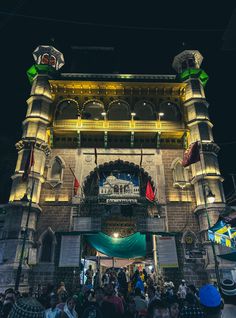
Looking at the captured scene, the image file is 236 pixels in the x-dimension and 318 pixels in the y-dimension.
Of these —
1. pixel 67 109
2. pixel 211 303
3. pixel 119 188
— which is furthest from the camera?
pixel 67 109

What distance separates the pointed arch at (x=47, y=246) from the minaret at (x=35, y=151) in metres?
0.95

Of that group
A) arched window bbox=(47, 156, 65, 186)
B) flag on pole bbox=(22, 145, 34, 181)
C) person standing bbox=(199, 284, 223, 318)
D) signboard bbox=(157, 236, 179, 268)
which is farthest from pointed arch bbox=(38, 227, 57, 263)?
person standing bbox=(199, 284, 223, 318)

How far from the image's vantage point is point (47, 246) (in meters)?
19.0

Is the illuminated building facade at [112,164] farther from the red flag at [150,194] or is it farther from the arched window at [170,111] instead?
the red flag at [150,194]

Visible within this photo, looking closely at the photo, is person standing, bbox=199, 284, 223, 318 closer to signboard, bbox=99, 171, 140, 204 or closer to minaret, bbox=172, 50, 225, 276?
minaret, bbox=172, 50, 225, 276

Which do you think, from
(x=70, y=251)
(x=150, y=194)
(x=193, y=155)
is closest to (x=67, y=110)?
(x=150, y=194)

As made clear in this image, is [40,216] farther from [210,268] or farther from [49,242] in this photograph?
[210,268]

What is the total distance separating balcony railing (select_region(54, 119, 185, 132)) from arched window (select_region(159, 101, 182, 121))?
1.27 metres

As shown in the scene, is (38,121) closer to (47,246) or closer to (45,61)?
(45,61)

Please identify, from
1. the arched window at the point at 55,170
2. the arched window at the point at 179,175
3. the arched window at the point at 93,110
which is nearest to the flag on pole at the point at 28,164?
the arched window at the point at 55,170

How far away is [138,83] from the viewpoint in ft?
80.7

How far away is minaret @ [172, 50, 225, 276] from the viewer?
18969mm

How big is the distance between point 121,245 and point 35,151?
10.8m

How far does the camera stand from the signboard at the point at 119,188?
2028cm
